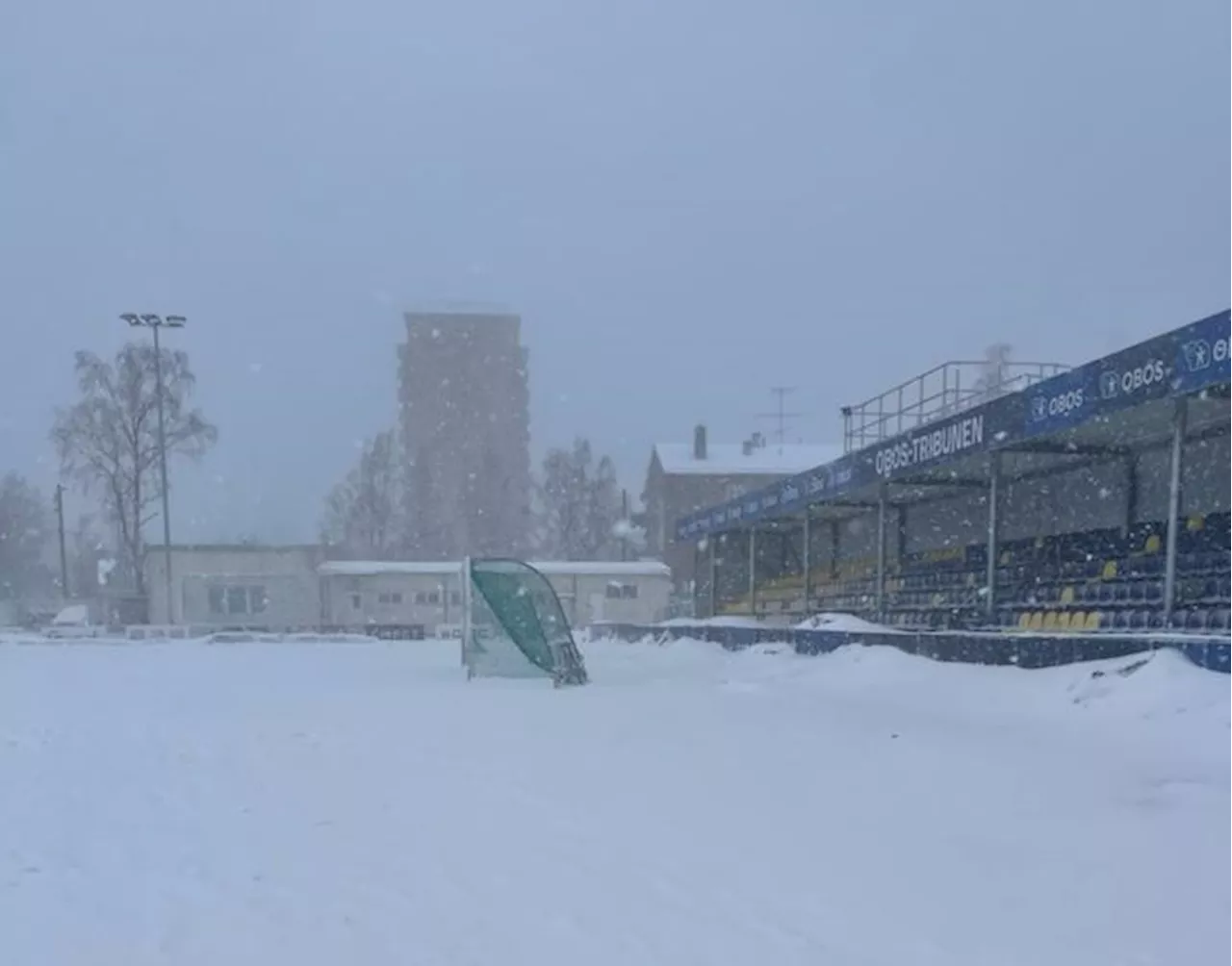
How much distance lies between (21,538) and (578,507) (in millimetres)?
47569

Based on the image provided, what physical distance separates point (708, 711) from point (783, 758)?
12.4 ft

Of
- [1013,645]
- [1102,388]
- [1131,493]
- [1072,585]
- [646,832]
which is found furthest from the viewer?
[1131,493]

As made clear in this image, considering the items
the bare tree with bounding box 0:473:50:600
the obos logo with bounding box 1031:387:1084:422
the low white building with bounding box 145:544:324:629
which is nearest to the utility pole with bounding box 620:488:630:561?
the low white building with bounding box 145:544:324:629

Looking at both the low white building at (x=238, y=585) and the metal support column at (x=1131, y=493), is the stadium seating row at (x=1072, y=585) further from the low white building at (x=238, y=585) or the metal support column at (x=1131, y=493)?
the low white building at (x=238, y=585)

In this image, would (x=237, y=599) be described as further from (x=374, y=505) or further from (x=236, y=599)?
(x=374, y=505)

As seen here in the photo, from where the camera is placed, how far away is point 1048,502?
2220 cm

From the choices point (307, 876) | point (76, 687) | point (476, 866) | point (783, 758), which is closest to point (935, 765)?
point (783, 758)

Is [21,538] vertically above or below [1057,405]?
below

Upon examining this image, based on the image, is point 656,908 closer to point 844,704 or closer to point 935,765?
point 935,765

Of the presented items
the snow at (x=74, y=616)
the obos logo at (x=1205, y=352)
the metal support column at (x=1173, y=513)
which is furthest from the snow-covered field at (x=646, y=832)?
the snow at (x=74, y=616)

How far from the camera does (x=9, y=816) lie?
6711mm

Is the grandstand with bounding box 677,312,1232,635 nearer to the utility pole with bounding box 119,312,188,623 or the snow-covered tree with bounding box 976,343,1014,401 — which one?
the snow-covered tree with bounding box 976,343,1014,401

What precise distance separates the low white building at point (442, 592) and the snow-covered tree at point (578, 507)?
18.3 m

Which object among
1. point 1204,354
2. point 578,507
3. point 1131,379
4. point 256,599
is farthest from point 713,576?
point 578,507
